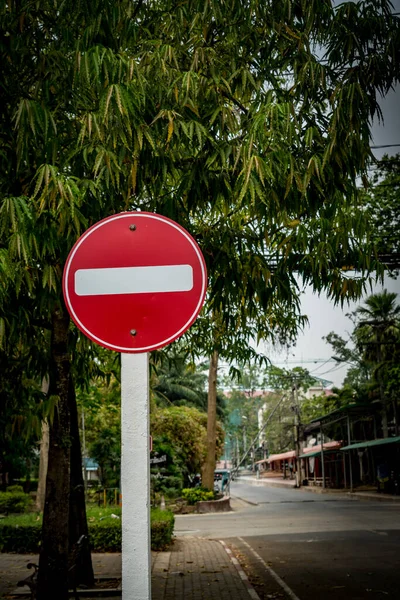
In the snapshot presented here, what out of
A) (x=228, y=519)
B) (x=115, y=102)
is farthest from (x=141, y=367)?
(x=228, y=519)

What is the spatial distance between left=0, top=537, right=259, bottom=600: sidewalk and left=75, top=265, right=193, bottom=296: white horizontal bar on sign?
749cm

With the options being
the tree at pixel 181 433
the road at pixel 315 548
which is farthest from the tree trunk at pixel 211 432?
the road at pixel 315 548

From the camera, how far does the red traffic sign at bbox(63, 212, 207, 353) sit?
280cm

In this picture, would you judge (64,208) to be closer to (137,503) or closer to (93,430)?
(137,503)

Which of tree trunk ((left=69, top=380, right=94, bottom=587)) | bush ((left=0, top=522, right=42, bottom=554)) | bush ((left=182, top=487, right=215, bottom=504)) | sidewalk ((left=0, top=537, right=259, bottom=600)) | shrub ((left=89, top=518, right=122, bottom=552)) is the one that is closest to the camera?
sidewalk ((left=0, top=537, right=259, bottom=600))

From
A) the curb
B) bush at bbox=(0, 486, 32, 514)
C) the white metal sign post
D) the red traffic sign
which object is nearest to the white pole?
the white metal sign post

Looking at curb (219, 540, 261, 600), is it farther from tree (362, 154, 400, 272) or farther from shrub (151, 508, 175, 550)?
tree (362, 154, 400, 272)

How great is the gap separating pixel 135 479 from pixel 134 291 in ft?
2.36

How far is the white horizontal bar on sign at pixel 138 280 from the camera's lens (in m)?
2.82

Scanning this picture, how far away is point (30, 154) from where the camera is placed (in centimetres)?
548

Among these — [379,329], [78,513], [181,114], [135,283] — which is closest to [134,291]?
[135,283]

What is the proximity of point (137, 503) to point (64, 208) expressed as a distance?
2.57 metres

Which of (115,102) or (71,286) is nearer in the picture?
(71,286)

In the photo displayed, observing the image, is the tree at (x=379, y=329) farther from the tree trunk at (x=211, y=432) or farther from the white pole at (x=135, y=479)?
the white pole at (x=135, y=479)
